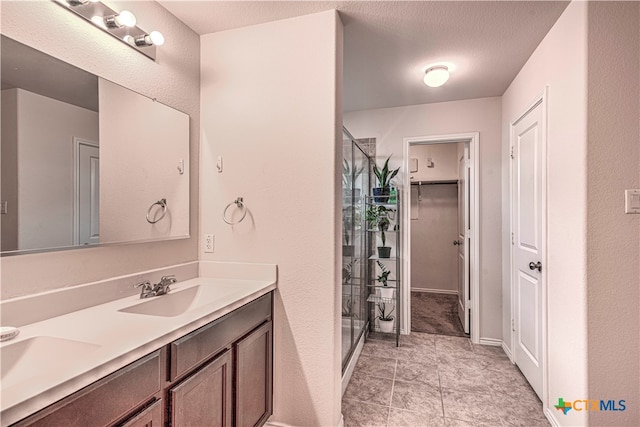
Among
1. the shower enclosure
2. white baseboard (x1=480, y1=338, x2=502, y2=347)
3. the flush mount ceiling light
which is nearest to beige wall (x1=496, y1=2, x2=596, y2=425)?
the flush mount ceiling light

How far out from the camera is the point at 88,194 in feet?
4.52

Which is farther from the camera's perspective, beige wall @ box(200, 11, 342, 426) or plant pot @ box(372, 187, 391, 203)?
plant pot @ box(372, 187, 391, 203)

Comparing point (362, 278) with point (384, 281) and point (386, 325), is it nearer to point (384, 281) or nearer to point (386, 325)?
point (384, 281)

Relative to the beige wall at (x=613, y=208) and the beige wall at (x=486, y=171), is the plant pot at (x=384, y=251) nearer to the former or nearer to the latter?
the beige wall at (x=486, y=171)

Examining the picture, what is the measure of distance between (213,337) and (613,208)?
1.98m

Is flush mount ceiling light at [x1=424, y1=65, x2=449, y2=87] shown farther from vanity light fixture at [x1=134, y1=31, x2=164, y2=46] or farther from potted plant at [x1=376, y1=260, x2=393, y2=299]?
vanity light fixture at [x1=134, y1=31, x2=164, y2=46]

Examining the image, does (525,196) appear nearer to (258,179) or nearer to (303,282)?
(303,282)

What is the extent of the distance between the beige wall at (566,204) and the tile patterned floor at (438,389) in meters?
0.33

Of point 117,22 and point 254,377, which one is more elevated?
point 117,22

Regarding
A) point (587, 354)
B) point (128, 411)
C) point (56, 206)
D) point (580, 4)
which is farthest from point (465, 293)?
point (56, 206)

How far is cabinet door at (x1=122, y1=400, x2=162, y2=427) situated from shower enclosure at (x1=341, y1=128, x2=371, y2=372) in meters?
1.30

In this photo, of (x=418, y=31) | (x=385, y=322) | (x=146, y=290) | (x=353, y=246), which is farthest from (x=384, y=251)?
(x=146, y=290)

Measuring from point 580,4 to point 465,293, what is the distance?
2642 millimetres

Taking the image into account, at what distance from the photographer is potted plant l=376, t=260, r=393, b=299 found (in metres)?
3.19
